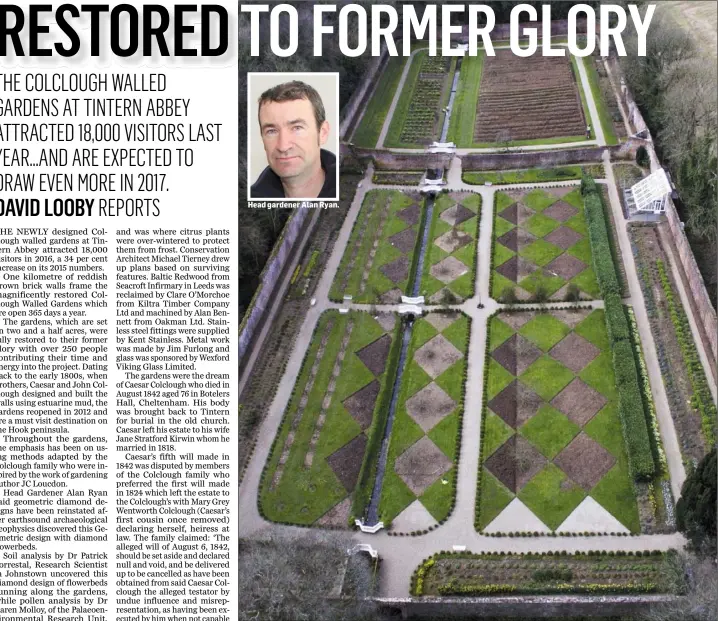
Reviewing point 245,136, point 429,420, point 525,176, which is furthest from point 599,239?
point 245,136

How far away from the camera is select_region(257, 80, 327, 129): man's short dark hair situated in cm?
2455

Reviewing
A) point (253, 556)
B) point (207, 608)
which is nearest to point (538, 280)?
point (253, 556)

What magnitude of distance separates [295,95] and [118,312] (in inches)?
419

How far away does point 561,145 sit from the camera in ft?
168

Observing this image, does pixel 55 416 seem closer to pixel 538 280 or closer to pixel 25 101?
pixel 25 101

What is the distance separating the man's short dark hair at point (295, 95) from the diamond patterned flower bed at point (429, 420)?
14.0m

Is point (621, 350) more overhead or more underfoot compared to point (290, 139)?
more underfoot

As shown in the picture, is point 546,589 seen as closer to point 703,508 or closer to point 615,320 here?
point 703,508

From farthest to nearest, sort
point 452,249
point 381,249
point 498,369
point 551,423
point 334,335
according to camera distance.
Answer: point 381,249 → point 452,249 → point 334,335 → point 498,369 → point 551,423

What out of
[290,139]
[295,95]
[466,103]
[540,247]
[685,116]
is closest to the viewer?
[295,95]

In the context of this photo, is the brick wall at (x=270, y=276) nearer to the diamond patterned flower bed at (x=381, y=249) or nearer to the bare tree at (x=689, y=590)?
the diamond patterned flower bed at (x=381, y=249)

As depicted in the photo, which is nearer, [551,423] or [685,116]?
[551,423]

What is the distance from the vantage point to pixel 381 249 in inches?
1681

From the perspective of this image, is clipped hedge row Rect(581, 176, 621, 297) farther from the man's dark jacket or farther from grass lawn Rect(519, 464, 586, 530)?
the man's dark jacket
